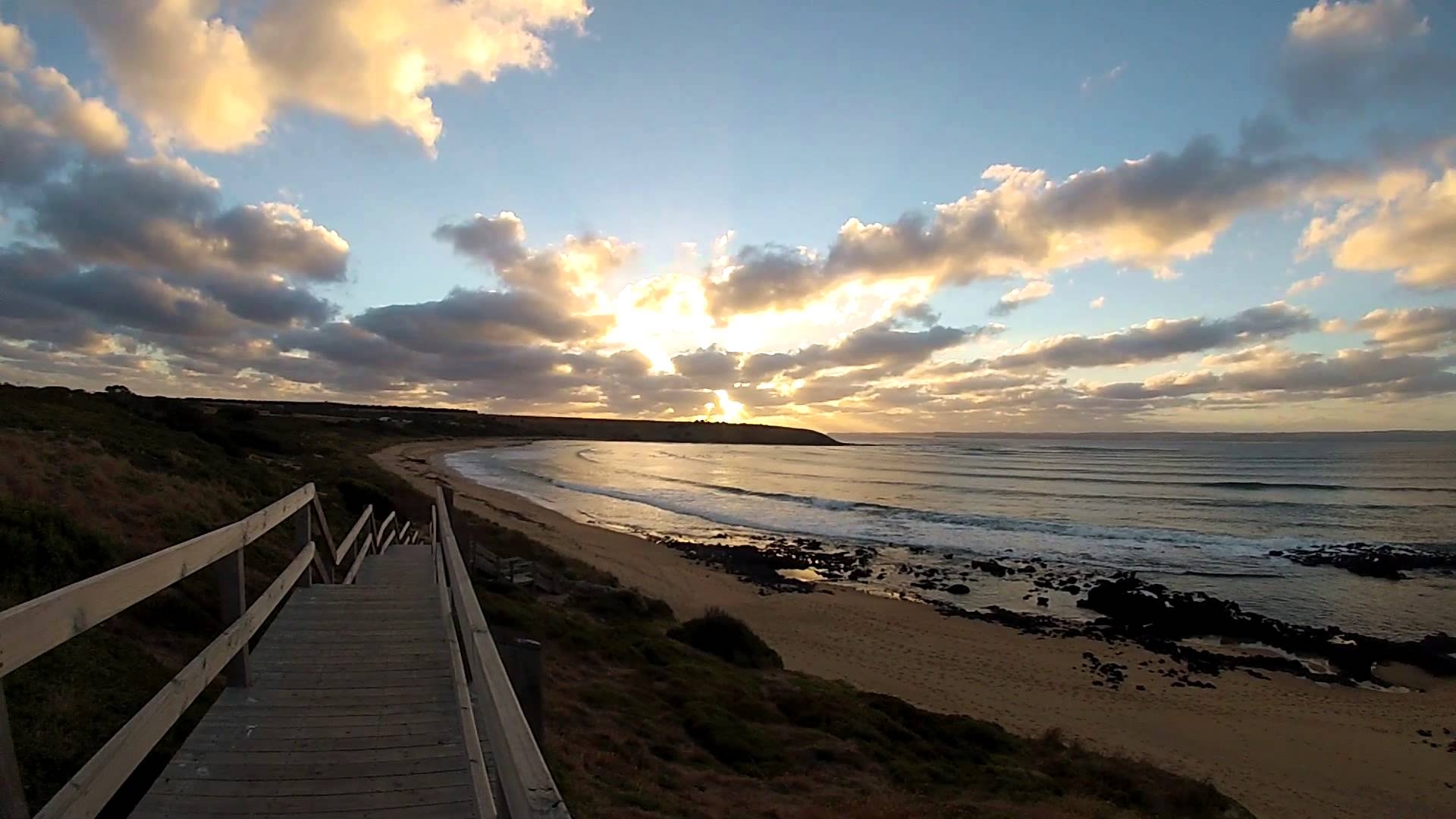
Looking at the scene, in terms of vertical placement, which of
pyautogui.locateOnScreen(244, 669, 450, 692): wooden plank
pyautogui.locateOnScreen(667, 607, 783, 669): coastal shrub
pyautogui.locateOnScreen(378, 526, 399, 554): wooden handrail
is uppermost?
pyautogui.locateOnScreen(244, 669, 450, 692): wooden plank

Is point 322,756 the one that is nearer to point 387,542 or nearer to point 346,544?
point 346,544

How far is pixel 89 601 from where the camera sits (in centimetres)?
244

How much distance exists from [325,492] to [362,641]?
15.0m

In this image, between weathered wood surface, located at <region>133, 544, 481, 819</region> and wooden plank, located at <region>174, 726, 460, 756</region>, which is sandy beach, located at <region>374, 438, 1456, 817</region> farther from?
wooden plank, located at <region>174, 726, 460, 756</region>

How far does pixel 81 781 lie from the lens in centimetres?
252

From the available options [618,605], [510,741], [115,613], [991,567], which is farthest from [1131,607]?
[115,613]

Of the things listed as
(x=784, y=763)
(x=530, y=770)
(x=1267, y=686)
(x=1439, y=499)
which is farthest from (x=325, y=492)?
(x=1439, y=499)

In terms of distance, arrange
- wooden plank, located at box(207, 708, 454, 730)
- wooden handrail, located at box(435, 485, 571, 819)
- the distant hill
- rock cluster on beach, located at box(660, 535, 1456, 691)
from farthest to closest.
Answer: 1. the distant hill
2. rock cluster on beach, located at box(660, 535, 1456, 691)
3. wooden plank, located at box(207, 708, 454, 730)
4. wooden handrail, located at box(435, 485, 571, 819)

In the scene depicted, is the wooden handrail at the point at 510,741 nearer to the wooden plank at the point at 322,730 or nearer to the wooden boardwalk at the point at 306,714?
the wooden boardwalk at the point at 306,714

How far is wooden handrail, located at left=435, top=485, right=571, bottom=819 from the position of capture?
5.52 ft

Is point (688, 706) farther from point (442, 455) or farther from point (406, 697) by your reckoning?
point (442, 455)

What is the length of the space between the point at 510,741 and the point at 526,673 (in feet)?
5.66

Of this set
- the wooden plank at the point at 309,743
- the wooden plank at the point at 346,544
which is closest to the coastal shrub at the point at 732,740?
the wooden plank at the point at 346,544

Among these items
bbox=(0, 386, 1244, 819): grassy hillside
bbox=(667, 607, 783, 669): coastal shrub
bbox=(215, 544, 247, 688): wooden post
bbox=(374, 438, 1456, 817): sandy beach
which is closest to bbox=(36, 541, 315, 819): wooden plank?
bbox=(215, 544, 247, 688): wooden post
